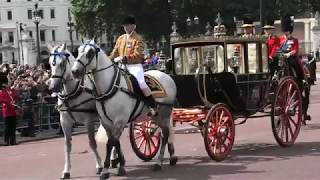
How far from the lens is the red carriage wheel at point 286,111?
12141mm

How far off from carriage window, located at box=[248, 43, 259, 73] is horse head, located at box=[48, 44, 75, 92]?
12.7 feet

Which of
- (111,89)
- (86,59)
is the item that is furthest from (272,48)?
(86,59)

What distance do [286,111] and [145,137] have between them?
→ 9.62 feet

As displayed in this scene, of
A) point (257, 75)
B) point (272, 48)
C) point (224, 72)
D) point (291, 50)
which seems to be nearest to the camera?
point (224, 72)

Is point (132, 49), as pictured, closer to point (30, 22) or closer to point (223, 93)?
point (223, 93)

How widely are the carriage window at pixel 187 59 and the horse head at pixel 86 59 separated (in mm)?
2929

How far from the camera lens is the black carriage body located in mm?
11477

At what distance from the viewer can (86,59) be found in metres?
9.59

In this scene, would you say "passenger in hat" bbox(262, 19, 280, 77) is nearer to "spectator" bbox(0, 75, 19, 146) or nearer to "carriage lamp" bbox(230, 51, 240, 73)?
"carriage lamp" bbox(230, 51, 240, 73)

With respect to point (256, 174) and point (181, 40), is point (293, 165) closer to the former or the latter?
point (256, 174)

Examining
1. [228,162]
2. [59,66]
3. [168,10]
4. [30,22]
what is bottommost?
[228,162]

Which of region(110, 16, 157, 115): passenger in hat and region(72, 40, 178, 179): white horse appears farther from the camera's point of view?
region(110, 16, 157, 115): passenger in hat

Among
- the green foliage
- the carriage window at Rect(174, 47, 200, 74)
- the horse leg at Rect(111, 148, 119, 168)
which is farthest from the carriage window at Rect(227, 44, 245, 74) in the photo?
the green foliage

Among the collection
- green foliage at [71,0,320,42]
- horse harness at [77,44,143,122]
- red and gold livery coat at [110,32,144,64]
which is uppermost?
green foliage at [71,0,320,42]
